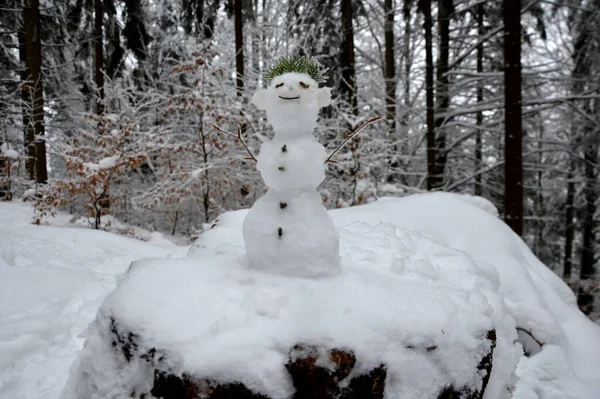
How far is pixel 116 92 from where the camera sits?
22.5 feet

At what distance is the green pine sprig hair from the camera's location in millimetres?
1980

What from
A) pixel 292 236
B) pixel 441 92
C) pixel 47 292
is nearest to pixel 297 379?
pixel 292 236

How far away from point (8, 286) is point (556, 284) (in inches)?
224

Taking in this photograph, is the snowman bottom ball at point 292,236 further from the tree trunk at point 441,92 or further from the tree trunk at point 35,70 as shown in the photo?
the tree trunk at point 35,70

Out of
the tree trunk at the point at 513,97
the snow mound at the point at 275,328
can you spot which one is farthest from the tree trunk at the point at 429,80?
the snow mound at the point at 275,328

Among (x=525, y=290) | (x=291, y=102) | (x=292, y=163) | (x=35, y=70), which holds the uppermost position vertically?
→ (x=35, y=70)

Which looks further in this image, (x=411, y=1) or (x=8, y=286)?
(x=411, y=1)

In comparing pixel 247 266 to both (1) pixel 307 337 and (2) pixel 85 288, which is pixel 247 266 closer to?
(1) pixel 307 337

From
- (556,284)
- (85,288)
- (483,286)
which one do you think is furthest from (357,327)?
(556,284)

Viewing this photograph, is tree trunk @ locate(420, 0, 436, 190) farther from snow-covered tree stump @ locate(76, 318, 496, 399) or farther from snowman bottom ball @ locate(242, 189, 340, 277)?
snow-covered tree stump @ locate(76, 318, 496, 399)

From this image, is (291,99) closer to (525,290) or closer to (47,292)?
(525,290)

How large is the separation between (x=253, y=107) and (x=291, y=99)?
5403mm

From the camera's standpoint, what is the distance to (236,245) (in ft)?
9.24

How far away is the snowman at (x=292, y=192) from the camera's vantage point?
1860 mm
